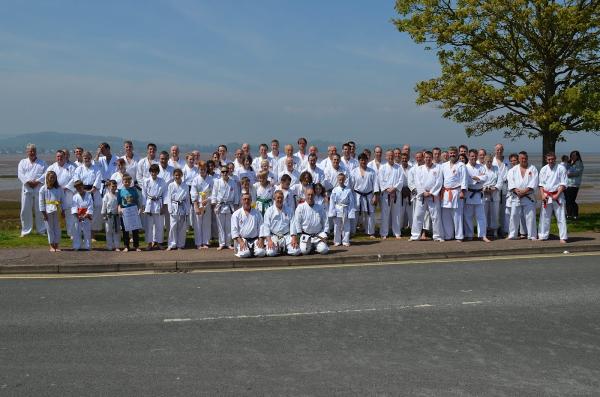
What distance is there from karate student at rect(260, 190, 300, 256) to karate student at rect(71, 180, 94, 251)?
12.0ft

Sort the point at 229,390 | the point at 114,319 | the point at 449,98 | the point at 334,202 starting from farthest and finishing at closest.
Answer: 1. the point at 449,98
2. the point at 334,202
3. the point at 114,319
4. the point at 229,390

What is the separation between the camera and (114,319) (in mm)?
7262

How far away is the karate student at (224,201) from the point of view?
12992mm

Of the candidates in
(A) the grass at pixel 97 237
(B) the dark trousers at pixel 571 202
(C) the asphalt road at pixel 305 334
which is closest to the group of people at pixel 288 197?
(A) the grass at pixel 97 237

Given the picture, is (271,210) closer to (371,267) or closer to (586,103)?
(371,267)

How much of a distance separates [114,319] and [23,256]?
199 inches

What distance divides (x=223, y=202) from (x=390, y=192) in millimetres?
4098

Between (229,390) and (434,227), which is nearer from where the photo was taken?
(229,390)

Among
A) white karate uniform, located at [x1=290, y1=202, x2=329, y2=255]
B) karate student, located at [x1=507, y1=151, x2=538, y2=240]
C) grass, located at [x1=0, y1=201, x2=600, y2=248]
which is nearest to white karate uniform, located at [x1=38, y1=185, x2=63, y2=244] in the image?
grass, located at [x1=0, y1=201, x2=600, y2=248]

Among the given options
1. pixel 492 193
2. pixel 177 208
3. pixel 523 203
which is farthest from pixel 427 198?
pixel 177 208

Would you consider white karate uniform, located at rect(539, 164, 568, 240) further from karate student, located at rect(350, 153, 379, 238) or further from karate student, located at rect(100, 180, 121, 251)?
karate student, located at rect(100, 180, 121, 251)

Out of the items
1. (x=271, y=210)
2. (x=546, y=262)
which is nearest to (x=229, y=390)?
(x=271, y=210)

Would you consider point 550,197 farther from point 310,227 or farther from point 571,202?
point 310,227

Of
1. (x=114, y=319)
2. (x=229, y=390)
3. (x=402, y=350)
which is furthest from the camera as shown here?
(x=114, y=319)
